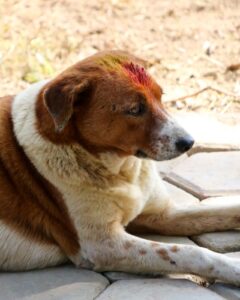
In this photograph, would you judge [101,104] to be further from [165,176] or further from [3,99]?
[165,176]

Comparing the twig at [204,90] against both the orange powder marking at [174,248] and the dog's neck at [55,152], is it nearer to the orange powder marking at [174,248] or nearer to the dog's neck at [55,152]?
the dog's neck at [55,152]

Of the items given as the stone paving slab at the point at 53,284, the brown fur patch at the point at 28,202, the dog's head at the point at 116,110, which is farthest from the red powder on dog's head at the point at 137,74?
the stone paving slab at the point at 53,284

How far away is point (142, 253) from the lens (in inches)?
118

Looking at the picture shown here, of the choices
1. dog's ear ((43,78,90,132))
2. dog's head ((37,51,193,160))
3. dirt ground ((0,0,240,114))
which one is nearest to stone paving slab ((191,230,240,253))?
dog's head ((37,51,193,160))

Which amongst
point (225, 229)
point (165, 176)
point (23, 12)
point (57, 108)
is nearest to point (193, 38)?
point (23, 12)

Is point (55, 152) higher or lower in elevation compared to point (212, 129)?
higher

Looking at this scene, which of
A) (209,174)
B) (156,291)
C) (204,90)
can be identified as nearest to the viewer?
(156,291)

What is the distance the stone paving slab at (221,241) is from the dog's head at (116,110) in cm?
53

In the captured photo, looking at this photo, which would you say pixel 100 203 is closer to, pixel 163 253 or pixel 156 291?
pixel 163 253

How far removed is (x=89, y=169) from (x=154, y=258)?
0.47 m

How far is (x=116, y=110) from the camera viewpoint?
9.72 ft

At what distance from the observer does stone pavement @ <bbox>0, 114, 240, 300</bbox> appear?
289 centimetres

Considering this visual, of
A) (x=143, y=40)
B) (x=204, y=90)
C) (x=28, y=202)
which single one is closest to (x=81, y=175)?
(x=28, y=202)

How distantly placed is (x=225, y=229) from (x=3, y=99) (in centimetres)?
119
